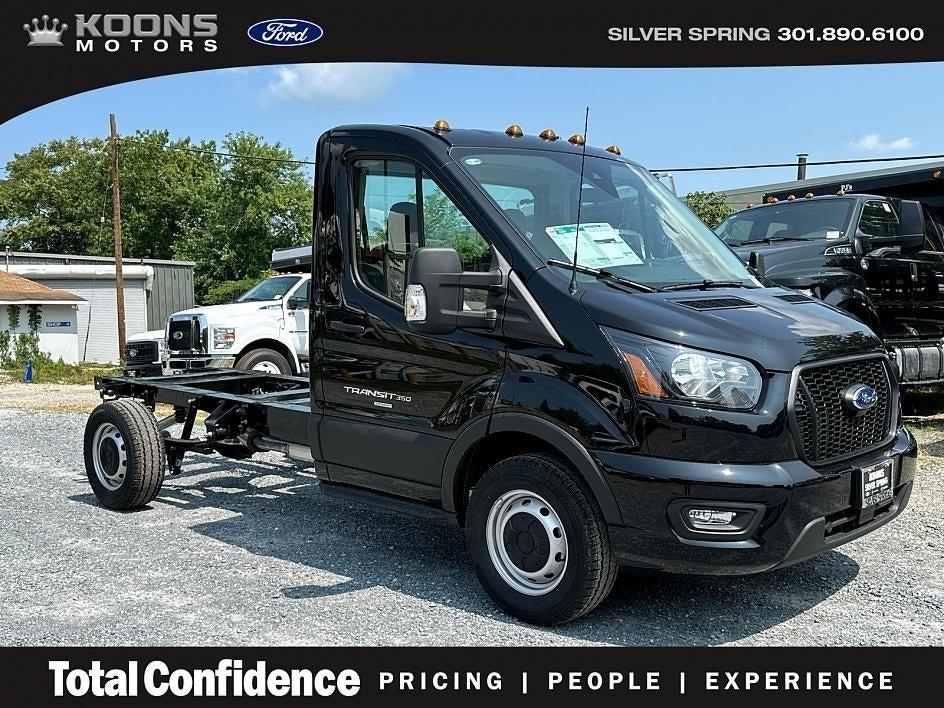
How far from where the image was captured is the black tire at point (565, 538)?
14.3 feet

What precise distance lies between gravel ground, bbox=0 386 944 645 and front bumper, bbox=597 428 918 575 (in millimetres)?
538

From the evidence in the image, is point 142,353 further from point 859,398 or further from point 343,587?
point 859,398

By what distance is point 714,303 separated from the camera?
14.9 feet

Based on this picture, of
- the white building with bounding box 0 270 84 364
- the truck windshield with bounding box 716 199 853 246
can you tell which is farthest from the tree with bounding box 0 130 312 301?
the truck windshield with bounding box 716 199 853 246

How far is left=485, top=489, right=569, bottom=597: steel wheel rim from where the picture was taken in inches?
178

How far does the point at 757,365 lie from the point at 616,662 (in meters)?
1.47

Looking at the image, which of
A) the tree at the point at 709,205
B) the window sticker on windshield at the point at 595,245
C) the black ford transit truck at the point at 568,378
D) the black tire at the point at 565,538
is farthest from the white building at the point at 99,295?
the black tire at the point at 565,538

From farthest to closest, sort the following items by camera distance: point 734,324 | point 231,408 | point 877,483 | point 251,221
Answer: point 251,221 < point 231,408 < point 877,483 < point 734,324

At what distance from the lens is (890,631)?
4.59 metres

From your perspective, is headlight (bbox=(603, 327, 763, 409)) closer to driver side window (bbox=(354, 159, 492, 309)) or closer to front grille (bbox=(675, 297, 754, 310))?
front grille (bbox=(675, 297, 754, 310))

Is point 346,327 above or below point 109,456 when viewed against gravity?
above

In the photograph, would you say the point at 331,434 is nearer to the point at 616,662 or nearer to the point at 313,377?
the point at 313,377

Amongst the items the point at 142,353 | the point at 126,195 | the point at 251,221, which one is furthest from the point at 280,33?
the point at 126,195

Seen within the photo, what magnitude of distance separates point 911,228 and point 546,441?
678 cm
